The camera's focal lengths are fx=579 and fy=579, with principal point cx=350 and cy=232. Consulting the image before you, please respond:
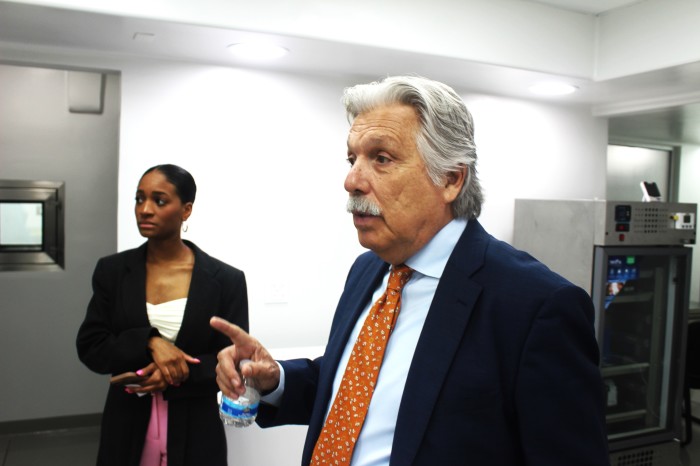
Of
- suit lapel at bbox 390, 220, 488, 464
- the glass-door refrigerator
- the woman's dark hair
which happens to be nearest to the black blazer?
the woman's dark hair

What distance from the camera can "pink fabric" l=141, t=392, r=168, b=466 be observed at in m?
1.72

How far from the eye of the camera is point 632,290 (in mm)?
3195

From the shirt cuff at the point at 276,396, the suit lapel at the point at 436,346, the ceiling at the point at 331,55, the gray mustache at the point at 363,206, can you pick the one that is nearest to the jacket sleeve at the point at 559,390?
the suit lapel at the point at 436,346

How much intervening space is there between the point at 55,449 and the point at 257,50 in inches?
104

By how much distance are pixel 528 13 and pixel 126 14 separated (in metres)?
1.70

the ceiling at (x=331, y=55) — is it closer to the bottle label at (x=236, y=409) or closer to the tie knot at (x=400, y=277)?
the tie knot at (x=400, y=277)

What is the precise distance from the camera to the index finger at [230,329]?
3.51 ft

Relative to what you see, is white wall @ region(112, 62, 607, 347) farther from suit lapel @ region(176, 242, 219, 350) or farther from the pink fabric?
the pink fabric

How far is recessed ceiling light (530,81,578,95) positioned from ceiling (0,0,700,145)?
0.22 ft

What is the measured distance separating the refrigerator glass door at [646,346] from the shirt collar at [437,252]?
228 cm

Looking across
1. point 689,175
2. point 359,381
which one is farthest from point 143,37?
A: point 689,175

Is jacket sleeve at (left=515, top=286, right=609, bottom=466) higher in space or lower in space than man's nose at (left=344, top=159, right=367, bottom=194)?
lower

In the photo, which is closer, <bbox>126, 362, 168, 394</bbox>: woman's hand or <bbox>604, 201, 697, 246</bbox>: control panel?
<bbox>126, 362, 168, 394</bbox>: woman's hand

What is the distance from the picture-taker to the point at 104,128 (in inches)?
141
